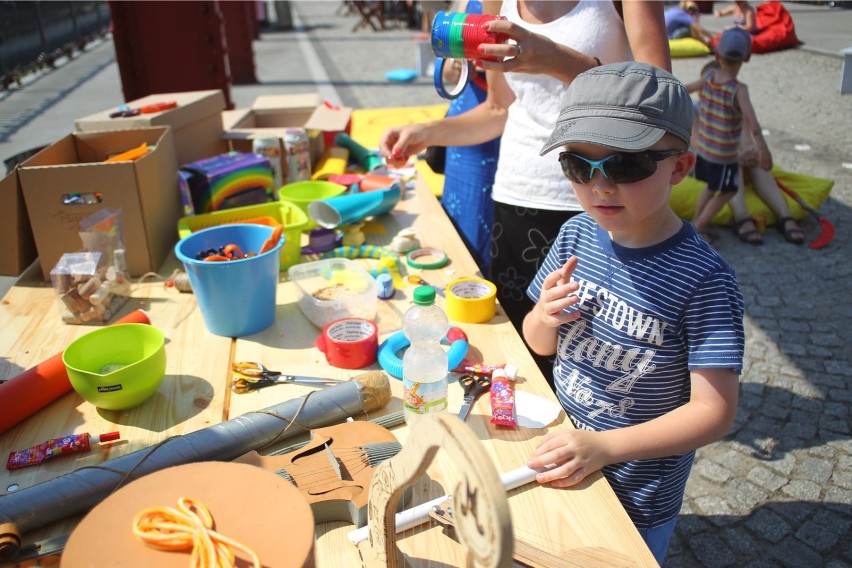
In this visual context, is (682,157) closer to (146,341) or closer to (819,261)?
(146,341)

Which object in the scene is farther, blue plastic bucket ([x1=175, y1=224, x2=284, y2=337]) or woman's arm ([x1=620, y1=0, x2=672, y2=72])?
blue plastic bucket ([x1=175, y1=224, x2=284, y2=337])

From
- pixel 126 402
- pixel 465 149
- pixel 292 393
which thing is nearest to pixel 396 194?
pixel 465 149

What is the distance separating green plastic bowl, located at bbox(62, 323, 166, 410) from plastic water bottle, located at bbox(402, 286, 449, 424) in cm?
62

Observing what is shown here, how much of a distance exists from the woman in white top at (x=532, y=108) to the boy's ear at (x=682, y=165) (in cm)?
36

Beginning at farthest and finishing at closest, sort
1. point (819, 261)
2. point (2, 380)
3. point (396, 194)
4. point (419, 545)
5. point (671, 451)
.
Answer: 1. point (819, 261)
2. point (396, 194)
3. point (2, 380)
4. point (671, 451)
5. point (419, 545)

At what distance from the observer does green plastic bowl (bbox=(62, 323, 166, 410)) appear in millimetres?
1472

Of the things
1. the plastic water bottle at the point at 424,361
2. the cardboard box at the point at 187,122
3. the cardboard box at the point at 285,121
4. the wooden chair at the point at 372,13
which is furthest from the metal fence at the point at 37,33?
the plastic water bottle at the point at 424,361

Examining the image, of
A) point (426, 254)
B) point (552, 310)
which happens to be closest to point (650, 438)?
point (552, 310)

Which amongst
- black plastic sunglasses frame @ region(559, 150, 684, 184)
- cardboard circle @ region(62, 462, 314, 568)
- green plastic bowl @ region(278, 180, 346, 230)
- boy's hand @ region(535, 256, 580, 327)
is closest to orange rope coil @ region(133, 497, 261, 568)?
cardboard circle @ region(62, 462, 314, 568)

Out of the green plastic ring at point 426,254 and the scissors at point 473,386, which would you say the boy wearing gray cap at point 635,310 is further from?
the green plastic ring at point 426,254

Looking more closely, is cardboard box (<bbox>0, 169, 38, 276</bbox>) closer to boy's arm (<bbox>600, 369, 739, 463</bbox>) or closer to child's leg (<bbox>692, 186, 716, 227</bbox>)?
boy's arm (<bbox>600, 369, 739, 463</bbox>)

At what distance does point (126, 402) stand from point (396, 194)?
146cm

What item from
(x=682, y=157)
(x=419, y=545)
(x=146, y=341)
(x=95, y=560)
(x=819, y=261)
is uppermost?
(x=682, y=157)

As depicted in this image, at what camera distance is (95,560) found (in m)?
0.79
